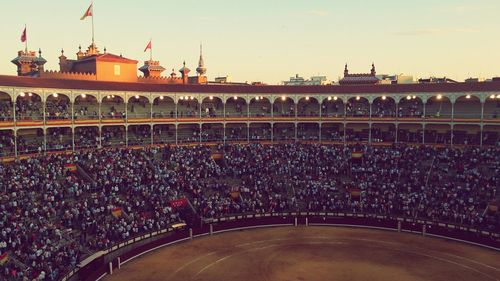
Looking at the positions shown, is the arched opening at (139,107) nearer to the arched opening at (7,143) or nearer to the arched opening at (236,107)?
the arched opening at (236,107)

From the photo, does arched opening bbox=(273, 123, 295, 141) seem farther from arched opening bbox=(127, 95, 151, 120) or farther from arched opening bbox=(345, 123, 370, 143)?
arched opening bbox=(127, 95, 151, 120)

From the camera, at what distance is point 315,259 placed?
30094 millimetres

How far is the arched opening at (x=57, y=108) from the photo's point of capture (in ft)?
150

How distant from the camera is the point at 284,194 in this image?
43.5 m

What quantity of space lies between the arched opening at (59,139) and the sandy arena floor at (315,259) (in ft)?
64.5

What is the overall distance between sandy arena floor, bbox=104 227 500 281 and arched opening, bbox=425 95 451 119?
2571cm

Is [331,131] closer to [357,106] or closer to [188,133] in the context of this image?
[357,106]

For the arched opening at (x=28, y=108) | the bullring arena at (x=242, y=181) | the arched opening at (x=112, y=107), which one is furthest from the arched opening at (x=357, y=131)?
the arched opening at (x=28, y=108)

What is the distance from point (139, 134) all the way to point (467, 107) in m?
41.8

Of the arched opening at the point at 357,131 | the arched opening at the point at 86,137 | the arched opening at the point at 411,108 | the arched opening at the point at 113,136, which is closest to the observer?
the arched opening at the point at 86,137

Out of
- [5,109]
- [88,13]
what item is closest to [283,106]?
[88,13]

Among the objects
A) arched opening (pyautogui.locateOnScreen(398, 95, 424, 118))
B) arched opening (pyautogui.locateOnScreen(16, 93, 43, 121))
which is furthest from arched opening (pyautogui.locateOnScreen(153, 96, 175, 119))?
arched opening (pyautogui.locateOnScreen(398, 95, 424, 118))

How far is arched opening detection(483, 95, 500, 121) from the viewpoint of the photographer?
50.8 m

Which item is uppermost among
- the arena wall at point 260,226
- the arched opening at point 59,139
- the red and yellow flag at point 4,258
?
the arched opening at point 59,139
